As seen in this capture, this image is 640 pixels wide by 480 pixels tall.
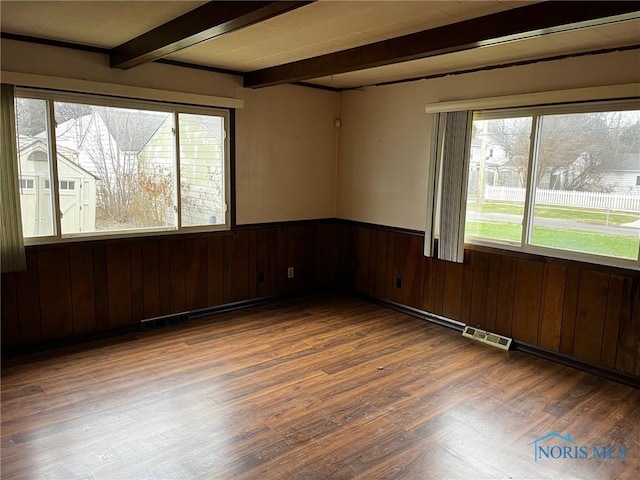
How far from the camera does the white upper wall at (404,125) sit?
346 cm

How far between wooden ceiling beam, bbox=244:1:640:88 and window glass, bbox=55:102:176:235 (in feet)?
4.70

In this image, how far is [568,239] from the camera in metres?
3.62

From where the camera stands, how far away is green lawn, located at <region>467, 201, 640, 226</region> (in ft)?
11.0

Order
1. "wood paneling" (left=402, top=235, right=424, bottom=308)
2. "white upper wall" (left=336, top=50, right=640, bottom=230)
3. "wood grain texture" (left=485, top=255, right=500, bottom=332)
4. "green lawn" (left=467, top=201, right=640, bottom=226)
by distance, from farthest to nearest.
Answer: "wood paneling" (left=402, top=235, right=424, bottom=308)
"wood grain texture" (left=485, top=255, right=500, bottom=332)
"white upper wall" (left=336, top=50, right=640, bottom=230)
"green lawn" (left=467, top=201, right=640, bottom=226)

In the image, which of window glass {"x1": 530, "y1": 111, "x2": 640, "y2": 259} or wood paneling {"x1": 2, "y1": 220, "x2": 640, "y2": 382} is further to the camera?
wood paneling {"x1": 2, "y1": 220, "x2": 640, "y2": 382}

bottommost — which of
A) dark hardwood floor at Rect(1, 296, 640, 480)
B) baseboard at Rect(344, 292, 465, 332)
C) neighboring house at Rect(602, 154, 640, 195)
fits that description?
dark hardwood floor at Rect(1, 296, 640, 480)

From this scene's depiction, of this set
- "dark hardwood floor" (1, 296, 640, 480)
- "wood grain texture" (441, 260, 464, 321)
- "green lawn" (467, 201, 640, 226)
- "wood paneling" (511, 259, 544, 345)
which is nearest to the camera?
"dark hardwood floor" (1, 296, 640, 480)

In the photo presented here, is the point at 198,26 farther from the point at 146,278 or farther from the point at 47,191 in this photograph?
the point at 146,278

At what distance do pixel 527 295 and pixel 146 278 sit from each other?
3292 millimetres

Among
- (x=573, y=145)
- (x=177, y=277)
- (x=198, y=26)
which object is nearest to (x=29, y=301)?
(x=177, y=277)

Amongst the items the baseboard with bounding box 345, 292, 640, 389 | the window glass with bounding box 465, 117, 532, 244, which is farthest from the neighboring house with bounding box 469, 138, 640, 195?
the baseboard with bounding box 345, 292, 640, 389

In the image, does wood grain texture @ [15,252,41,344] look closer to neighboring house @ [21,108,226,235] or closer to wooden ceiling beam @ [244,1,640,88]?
neighboring house @ [21,108,226,235]

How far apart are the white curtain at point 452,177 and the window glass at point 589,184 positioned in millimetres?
611

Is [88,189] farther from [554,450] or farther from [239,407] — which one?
[554,450]
